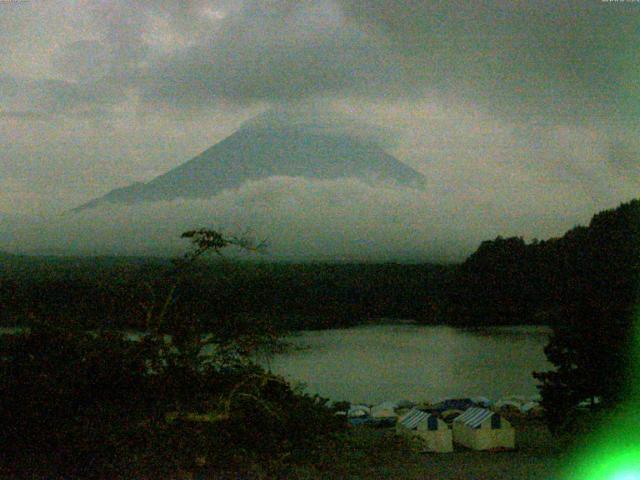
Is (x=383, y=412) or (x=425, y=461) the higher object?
(x=425, y=461)

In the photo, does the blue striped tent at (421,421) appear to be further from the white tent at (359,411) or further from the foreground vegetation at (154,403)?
the foreground vegetation at (154,403)

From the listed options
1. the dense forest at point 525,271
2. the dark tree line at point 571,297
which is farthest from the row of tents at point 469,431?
the dense forest at point 525,271

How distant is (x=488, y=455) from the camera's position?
11383 millimetres

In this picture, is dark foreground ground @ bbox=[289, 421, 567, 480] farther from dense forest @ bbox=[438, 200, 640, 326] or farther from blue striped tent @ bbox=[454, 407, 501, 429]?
dense forest @ bbox=[438, 200, 640, 326]

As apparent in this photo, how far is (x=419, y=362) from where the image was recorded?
97.6ft

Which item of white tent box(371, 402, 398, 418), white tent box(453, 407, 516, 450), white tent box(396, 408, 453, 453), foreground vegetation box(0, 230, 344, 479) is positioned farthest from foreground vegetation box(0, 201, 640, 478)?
white tent box(371, 402, 398, 418)

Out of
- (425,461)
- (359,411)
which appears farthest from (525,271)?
(425,461)

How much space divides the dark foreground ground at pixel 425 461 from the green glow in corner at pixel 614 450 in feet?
2.21

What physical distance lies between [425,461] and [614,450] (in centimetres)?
297

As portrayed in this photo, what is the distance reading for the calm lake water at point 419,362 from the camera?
919 inches

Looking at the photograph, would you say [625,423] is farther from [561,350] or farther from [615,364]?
[561,350]

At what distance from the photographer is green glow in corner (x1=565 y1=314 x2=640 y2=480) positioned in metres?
5.42

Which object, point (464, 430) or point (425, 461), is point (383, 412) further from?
point (425, 461)

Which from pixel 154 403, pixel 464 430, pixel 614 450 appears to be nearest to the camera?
pixel 154 403
